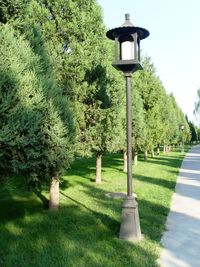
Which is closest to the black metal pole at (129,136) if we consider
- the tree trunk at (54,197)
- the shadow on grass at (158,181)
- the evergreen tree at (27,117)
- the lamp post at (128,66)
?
the lamp post at (128,66)

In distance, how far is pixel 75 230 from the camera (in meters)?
9.29

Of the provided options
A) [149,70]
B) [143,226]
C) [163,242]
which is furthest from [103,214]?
[149,70]

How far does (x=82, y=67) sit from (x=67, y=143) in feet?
18.6

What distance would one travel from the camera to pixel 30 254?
25.0ft

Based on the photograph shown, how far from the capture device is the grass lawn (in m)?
7.28

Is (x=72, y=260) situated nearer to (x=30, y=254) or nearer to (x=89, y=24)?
(x=30, y=254)

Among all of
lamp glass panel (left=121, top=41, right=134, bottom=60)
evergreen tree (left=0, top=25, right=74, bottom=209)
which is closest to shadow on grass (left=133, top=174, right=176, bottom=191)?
lamp glass panel (left=121, top=41, right=134, bottom=60)

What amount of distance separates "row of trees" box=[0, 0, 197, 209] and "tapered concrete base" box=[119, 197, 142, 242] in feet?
5.44

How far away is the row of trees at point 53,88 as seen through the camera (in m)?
7.26

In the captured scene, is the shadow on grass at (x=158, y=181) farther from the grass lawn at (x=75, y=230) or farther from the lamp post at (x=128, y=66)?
the lamp post at (x=128, y=66)

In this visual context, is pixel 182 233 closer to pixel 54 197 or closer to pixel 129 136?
pixel 129 136

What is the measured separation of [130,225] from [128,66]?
140 inches

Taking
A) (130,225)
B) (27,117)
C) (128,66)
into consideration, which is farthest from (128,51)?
(130,225)

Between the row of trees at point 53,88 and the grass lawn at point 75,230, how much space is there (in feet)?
3.41
